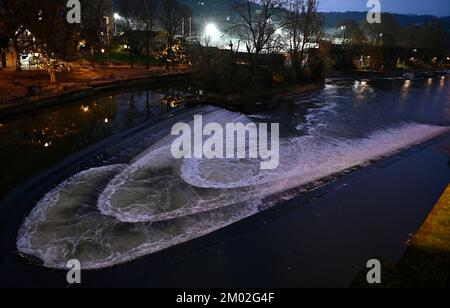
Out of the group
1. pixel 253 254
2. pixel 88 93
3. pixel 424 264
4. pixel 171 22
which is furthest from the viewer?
pixel 171 22

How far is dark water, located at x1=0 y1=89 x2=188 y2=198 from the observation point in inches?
690

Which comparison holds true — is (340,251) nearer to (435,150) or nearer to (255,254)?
(255,254)

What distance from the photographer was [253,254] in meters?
11.1

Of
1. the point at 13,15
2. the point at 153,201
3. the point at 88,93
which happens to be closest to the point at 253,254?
the point at 153,201

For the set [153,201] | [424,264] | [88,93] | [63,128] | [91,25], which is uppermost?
[91,25]

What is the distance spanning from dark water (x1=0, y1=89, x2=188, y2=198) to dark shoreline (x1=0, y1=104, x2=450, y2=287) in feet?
7.88

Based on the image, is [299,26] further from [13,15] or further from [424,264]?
[424,264]

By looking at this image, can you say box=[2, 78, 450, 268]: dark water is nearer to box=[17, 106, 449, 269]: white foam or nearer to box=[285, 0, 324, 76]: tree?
Answer: box=[17, 106, 449, 269]: white foam

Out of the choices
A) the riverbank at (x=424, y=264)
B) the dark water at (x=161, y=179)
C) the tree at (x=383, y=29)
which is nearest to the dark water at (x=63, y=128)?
the dark water at (x=161, y=179)

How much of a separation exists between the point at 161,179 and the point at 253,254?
6.59 metres

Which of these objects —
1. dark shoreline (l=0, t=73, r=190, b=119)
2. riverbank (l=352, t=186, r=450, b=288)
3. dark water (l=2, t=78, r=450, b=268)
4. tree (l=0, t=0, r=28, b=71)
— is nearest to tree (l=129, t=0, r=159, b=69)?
dark shoreline (l=0, t=73, r=190, b=119)

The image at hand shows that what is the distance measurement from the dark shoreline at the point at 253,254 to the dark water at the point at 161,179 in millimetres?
508

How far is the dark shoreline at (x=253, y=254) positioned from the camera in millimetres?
9797
